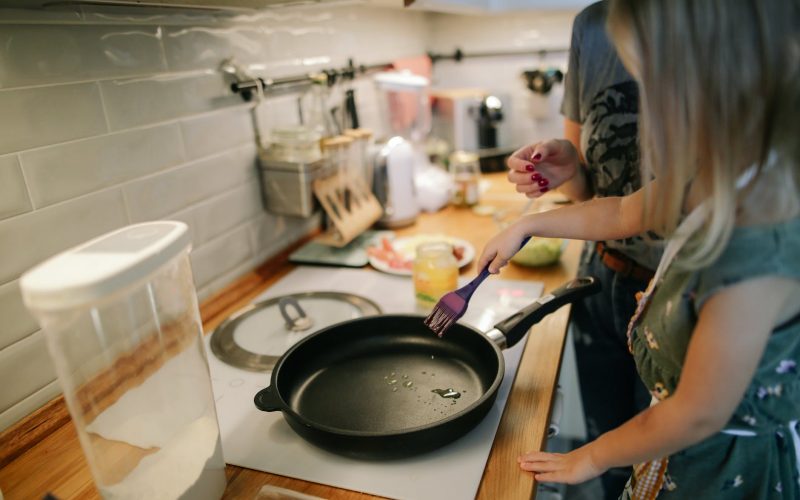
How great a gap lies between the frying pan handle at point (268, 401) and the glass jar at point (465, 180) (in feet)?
3.74

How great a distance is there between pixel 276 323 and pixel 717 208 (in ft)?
2.70

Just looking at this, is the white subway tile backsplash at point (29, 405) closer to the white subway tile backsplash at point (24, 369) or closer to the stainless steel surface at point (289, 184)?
the white subway tile backsplash at point (24, 369)

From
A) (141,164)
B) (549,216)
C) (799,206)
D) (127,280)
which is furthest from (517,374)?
(141,164)

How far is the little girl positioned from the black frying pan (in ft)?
0.60

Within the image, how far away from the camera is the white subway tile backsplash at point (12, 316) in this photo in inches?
32.4

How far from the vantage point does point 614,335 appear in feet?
4.28

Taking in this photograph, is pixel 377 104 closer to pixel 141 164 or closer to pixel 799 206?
pixel 141 164

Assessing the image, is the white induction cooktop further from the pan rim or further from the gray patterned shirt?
the gray patterned shirt

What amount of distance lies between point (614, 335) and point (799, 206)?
77 centimetres

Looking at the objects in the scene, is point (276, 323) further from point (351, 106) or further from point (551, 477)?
point (351, 106)

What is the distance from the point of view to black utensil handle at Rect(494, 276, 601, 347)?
954 mm

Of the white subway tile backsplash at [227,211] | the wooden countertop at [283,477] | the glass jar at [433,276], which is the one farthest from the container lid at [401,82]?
the wooden countertop at [283,477]

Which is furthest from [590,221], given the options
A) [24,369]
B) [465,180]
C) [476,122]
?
[476,122]

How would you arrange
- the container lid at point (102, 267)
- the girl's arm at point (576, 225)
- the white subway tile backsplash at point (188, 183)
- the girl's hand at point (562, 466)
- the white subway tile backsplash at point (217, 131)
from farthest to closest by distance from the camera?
the white subway tile backsplash at point (217, 131) → the white subway tile backsplash at point (188, 183) → the girl's arm at point (576, 225) → the girl's hand at point (562, 466) → the container lid at point (102, 267)
